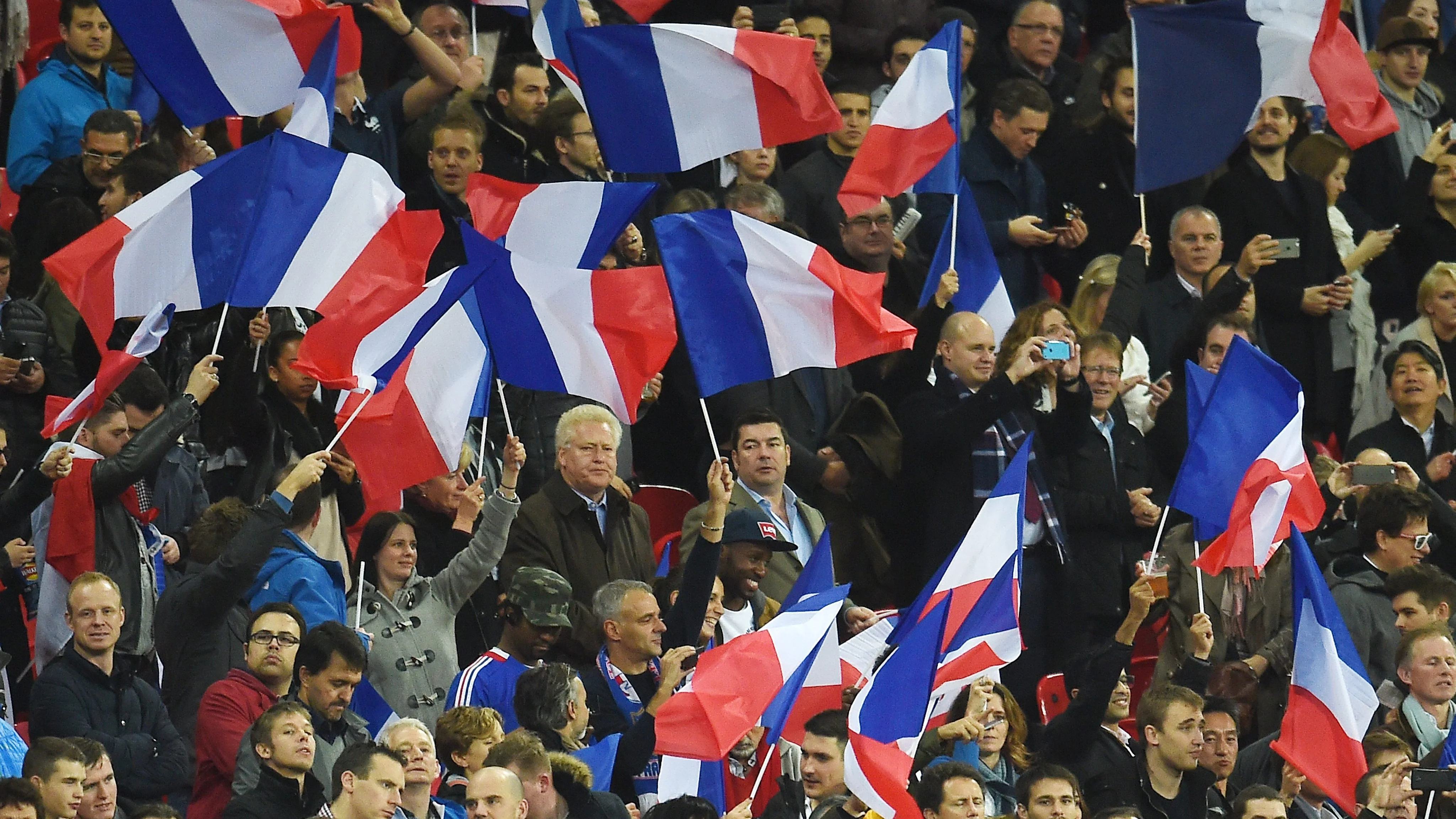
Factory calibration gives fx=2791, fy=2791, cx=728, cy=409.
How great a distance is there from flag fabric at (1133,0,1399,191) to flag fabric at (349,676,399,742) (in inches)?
186

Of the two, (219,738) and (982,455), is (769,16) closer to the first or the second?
(982,455)

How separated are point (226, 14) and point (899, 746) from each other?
13.8ft

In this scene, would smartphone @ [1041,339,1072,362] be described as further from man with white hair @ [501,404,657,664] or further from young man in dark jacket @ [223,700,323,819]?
young man in dark jacket @ [223,700,323,819]

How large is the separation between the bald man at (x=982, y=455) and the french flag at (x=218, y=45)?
2805 mm

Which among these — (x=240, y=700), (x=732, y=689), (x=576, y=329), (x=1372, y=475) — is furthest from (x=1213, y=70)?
(x=240, y=700)

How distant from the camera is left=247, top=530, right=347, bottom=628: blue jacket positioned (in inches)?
408

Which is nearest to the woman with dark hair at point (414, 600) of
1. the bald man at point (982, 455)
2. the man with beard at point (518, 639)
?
the man with beard at point (518, 639)

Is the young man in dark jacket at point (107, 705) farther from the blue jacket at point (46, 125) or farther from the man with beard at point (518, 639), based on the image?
the blue jacket at point (46, 125)

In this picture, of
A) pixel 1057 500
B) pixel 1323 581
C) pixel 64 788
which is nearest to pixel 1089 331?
pixel 1057 500

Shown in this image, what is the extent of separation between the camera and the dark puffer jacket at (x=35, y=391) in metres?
11.4

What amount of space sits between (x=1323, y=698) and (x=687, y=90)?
3524 mm

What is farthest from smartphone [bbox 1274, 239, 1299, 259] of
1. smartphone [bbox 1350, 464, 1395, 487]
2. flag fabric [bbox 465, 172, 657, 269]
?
flag fabric [bbox 465, 172, 657, 269]

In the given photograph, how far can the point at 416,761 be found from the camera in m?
9.24

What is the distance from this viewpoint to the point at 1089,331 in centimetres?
1348
